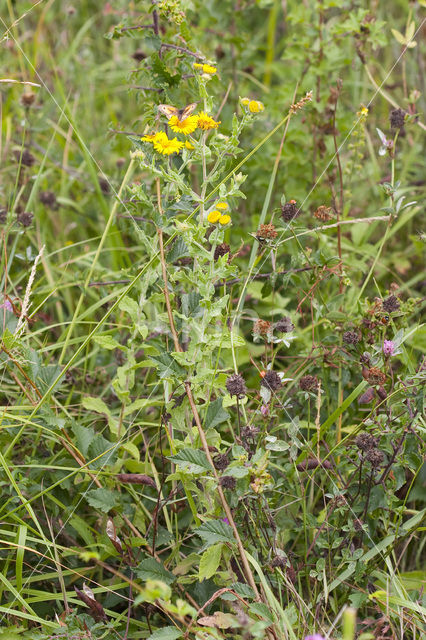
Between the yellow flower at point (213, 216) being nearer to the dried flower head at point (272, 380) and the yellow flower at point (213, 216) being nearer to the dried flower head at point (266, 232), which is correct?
the dried flower head at point (266, 232)

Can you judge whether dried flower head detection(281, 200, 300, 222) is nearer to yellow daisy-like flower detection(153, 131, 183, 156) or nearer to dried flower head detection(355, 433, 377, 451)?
yellow daisy-like flower detection(153, 131, 183, 156)

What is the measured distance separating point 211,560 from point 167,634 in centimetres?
17

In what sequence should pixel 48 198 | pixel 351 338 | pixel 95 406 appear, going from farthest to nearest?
pixel 48 198 → pixel 95 406 → pixel 351 338

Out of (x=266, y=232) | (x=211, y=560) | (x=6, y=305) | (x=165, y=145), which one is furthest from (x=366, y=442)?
(x=6, y=305)

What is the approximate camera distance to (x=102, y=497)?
1632 mm

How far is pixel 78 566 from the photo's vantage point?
1.76 metres

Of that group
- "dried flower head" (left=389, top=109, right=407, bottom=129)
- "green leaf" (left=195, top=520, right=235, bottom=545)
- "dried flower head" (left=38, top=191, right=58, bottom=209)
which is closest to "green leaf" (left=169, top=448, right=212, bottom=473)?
"green leaf" (left=195, top=520, right=235, bottom=545)

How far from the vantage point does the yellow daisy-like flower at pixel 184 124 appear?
1535 millimetres

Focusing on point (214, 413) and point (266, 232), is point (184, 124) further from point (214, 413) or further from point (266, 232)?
point (214, 413)

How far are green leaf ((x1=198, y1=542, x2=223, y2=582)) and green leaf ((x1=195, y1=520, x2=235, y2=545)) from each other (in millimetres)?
33

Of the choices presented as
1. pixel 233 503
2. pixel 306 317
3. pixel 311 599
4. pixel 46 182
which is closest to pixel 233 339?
pixel 233 503

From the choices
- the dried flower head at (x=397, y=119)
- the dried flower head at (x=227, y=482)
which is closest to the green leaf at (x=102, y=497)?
the dried flower head at (x=227, y=482)

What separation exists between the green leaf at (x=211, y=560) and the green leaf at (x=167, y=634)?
0.12 metres

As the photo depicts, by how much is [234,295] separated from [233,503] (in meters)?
0.85
